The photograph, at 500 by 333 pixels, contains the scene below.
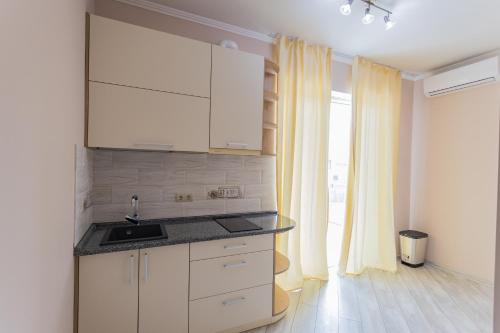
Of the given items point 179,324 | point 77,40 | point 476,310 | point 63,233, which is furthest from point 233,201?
point 476,310

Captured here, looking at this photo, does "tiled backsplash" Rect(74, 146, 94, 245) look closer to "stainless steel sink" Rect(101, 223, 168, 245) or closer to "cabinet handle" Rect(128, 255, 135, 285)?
"stainless steel sink" Rect(101, 223, 168, 245)

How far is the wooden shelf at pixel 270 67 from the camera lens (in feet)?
7.09

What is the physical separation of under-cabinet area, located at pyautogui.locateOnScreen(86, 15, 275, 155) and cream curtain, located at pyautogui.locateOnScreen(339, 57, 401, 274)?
4.65 feet

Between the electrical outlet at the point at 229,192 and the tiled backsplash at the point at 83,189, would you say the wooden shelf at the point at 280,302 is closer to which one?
the electrical outlet at the point at 229,192

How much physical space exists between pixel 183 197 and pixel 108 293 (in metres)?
0.88

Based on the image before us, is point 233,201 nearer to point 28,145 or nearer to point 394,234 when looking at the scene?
point 28,145

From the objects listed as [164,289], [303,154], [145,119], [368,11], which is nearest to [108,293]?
[164,289]

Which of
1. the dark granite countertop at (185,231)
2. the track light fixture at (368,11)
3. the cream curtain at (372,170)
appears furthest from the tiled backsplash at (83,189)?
the cream curtain at (372,170)

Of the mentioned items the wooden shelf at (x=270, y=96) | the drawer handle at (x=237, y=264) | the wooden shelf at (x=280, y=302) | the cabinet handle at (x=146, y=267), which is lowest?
the wooden shelf at (x=280, y=302)

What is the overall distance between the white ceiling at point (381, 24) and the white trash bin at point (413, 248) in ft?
7.35

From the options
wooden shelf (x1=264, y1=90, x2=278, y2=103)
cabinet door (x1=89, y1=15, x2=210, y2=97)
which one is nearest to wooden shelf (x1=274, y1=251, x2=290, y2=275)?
wooden shelf (x1=264, y1=90, x2=278, y2=103)

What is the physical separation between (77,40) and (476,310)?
3.81 meters

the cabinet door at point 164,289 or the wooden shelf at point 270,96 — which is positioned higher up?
the wooden shelf at point 270,96

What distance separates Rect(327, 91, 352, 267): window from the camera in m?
2.95
